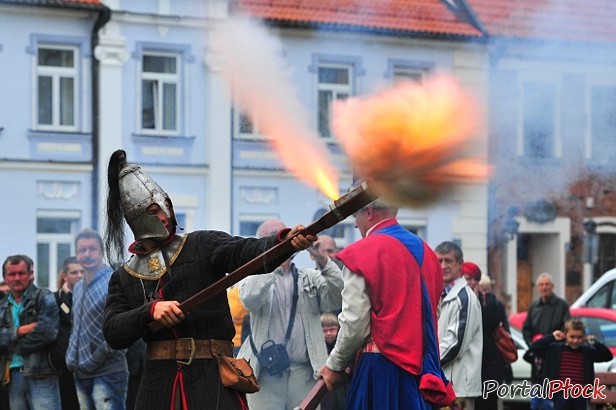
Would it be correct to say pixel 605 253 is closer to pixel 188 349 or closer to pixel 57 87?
pixel 57 87

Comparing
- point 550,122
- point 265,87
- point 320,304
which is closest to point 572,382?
point 550,122

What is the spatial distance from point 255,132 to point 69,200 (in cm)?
1017

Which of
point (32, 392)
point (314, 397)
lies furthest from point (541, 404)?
point (32, 392)

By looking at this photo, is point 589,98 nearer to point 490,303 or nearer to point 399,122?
point 490,303

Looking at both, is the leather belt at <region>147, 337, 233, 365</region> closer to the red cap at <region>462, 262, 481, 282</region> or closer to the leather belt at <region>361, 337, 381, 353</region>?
the leather belt at <region>361, 337, 381, 353</region>

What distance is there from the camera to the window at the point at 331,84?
9885 mm

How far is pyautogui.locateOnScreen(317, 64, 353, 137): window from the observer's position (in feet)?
32.4

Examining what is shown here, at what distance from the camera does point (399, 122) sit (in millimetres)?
6320

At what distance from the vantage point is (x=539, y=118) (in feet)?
32.8

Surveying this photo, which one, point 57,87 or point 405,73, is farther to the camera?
point 57,87

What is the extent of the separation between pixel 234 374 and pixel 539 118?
457 cm

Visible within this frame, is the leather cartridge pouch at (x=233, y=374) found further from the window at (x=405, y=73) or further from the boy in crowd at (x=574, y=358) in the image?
the boy in crowd at (x=574, y=358)

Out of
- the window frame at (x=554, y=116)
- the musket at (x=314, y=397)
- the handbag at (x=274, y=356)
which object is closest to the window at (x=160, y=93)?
the window frame at (x=554, y=116)

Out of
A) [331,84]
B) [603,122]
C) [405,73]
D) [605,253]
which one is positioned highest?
[331,84]
